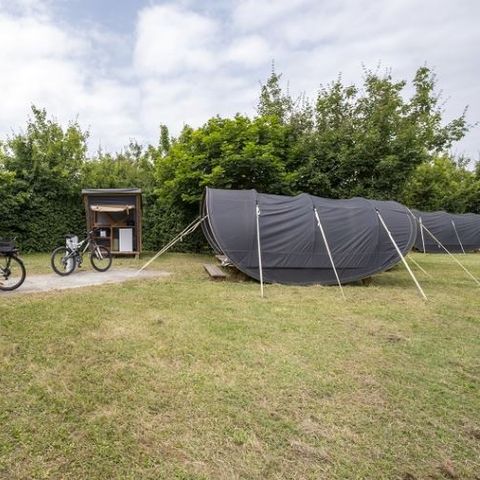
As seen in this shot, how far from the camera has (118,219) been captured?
1119 cm

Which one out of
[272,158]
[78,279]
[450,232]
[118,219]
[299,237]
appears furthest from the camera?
[450,232]

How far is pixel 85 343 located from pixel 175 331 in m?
0.95

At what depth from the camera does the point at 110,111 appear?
14.9 metres

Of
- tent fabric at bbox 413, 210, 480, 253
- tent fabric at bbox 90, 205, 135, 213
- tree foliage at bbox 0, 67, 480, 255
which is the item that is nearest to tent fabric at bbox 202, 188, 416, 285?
tree foliage at bbox 0, 67, 480, 255

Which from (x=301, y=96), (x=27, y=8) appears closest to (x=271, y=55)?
(x=301, y=96)

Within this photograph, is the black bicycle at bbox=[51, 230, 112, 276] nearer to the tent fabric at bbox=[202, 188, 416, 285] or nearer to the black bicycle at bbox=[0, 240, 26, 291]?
the black bicycle at bbox=[0, 240, 26, 291]

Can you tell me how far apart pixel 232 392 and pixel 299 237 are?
4.86 m

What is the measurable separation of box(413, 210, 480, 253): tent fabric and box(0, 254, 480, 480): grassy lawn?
1359 cm

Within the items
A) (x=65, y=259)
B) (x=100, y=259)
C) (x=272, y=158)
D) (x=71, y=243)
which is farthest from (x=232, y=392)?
(x=272, y=158)

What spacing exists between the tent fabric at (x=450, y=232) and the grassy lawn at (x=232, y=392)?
13.6m

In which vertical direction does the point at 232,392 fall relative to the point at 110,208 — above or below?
below

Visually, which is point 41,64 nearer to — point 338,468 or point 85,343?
point 85,343

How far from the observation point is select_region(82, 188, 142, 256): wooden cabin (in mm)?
10734

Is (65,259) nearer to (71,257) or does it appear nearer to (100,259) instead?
(71,257)
